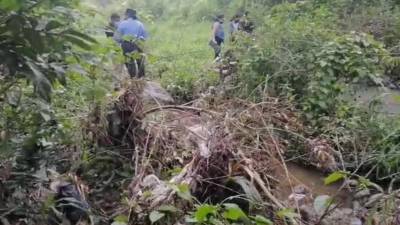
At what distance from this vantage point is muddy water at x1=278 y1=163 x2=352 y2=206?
4.29 metres

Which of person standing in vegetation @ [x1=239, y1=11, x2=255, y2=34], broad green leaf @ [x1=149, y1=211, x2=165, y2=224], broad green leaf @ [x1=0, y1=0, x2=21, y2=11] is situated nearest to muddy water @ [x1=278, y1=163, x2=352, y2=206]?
broad green leaf @ [x1=149, y1=211, x2=165, y2=224]

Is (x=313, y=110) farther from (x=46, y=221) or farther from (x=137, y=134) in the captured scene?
(x=46, y=221)

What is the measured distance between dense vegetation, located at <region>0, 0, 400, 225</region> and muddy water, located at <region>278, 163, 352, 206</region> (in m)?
0.11

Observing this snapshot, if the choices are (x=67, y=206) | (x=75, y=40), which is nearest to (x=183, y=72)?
(x=67, y=206)

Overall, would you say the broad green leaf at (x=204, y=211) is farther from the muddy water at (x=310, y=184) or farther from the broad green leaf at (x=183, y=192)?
the muddy water at (x=310, y=184)

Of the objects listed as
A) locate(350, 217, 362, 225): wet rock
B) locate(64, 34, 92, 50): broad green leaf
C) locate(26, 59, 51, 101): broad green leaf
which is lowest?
locate(350, 217, 362, 225): wet rock

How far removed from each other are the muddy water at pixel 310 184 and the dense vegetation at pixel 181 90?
4.3 inches

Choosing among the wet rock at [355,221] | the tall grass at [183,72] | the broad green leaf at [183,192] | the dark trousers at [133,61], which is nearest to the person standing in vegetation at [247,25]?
the tall grass at [183,72]

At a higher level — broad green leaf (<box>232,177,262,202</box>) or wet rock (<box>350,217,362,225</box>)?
broad green leaf (<box>232,177,262,202</box>)

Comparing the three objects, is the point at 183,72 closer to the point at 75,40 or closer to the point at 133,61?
the point at 133,61

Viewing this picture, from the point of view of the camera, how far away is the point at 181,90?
7.52 meters

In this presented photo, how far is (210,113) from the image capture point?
15.8ft

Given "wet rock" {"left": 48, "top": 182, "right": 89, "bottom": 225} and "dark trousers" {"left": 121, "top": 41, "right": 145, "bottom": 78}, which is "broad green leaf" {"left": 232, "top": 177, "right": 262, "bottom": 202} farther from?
"dark trousers" {"left": 121, "top": 41, "right": 145, "bottom": 78}

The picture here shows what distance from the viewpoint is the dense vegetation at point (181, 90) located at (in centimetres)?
234
